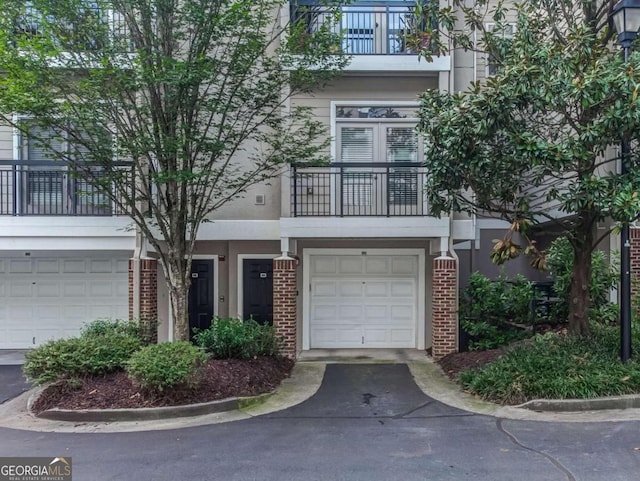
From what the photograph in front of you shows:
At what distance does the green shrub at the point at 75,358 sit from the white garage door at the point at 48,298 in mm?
3843

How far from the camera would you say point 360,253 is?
36.1 ft

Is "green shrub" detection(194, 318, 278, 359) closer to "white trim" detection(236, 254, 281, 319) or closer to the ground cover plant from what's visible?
the ground cover plant

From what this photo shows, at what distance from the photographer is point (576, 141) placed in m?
6.70

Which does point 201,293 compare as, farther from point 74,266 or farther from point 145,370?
point 145,370

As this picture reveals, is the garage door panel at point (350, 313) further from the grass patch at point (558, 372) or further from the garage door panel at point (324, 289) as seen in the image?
the grass patch at point (558, 372)

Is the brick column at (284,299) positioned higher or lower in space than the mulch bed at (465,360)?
higher

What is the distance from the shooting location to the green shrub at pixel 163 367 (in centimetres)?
661

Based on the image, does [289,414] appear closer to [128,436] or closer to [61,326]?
[128,436]

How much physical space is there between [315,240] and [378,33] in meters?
4.65

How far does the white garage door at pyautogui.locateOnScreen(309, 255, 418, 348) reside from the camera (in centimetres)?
1098

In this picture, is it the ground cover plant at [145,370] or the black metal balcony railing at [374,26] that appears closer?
the ground cover plant at [145,370]

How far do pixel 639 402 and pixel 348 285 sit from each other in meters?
5.93

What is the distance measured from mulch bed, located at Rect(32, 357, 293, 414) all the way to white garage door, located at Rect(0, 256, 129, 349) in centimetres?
432

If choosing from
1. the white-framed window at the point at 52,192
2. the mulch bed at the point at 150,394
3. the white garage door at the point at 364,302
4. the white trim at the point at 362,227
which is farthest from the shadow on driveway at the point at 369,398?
the white-framed window at the point at 52,192
